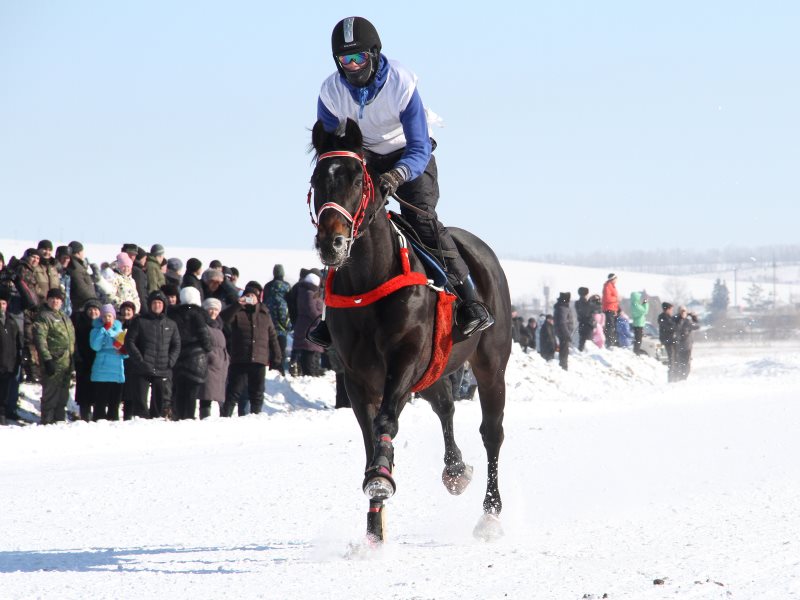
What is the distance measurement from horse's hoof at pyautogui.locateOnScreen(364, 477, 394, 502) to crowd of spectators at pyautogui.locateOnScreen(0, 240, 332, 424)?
9.00 meters

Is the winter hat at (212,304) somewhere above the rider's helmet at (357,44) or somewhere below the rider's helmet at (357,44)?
below

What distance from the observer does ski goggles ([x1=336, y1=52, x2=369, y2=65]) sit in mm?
7098

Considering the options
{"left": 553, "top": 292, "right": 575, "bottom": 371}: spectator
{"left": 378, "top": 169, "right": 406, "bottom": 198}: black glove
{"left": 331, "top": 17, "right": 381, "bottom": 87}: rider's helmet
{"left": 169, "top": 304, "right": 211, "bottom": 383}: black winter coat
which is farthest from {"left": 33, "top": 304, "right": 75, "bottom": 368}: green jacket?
{"left": 553, "top": 292, "right": 575, "bottom": 371}: spectator

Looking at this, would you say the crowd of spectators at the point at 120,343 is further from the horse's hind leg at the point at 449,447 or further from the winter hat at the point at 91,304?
the horse's hind leg at the point at 449,447

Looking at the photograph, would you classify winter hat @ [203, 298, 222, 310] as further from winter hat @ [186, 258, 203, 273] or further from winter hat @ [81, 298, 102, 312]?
winter hat @ [186, 258, 203, 273]

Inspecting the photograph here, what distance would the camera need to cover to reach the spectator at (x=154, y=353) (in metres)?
14.9

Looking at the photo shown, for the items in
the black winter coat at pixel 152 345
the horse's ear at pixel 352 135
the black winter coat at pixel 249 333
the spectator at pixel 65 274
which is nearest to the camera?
the horse's ear at pixel 352 135

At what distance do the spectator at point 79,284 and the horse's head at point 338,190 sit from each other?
10650mm

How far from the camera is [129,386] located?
1520 centimetres

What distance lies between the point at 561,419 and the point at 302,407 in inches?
172

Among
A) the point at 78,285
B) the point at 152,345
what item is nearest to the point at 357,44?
the point at 152,345

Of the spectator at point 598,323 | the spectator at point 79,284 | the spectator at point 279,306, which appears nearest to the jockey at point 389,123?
the spectator at point 79,284

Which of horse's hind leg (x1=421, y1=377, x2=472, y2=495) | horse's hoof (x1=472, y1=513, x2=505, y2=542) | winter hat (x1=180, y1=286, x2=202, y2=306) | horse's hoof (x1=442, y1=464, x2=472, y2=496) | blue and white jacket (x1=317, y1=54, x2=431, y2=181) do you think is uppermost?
blue and white jacket (x1=317, y1=54, x2=431, y2=181)

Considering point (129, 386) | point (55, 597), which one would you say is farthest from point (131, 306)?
point (55, 597)
